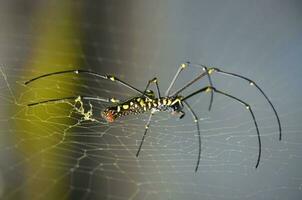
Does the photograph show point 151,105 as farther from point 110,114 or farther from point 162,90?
point 162,90

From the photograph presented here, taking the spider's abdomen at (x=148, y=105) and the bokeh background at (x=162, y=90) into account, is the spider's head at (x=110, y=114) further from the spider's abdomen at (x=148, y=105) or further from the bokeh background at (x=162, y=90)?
the bokeh background at (x=162, y=90)

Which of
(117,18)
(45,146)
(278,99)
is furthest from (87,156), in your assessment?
(278,99)

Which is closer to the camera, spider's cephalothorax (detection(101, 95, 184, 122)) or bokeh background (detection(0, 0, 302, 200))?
spider's cephalothorax (detection(101, 95, 184, 122))

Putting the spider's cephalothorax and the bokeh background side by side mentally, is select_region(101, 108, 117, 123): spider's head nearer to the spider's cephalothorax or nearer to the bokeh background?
the spider's cephalothorax

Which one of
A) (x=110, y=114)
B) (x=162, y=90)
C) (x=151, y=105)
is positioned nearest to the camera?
(x=110, y=114)

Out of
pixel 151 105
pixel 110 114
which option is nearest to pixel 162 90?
pixel 151 105

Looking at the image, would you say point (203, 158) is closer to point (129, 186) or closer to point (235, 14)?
point (129, 186)

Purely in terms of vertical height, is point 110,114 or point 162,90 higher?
point 162,90

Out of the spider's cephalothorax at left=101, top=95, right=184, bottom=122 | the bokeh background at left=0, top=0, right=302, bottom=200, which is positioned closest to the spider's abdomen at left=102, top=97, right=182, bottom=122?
the spider's cephalothorax at left=101, top=95, right=184, bottom=122
